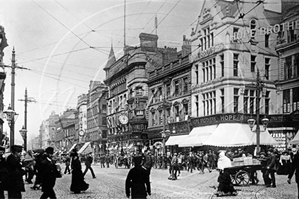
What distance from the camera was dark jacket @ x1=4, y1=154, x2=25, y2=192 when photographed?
31.7ft

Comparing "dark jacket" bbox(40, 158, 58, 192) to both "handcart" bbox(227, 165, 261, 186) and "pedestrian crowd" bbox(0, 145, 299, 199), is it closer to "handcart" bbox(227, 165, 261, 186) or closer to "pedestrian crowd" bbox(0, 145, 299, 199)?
"pedestrian crowd" bbox(0, 145, 299, 199)

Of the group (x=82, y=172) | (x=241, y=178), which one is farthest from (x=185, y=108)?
(x=82, y=172)

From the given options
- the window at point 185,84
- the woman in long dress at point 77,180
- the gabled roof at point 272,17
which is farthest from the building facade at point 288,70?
the window at point 185,84

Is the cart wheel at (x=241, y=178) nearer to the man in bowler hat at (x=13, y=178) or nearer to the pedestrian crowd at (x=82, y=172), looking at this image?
the pedestrian crowd at (x=82, y=172)

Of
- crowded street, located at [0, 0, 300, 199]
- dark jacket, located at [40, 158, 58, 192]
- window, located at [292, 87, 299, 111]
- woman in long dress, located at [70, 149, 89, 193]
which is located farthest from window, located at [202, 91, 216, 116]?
dark jacket, located at [40, 158, 58, 192]

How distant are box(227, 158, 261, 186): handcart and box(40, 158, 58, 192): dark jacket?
8.45 m

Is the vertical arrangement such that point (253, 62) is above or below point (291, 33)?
below

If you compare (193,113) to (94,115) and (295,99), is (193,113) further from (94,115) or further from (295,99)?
(295,99)

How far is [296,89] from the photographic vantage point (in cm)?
1159

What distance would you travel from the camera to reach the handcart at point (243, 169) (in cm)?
1612

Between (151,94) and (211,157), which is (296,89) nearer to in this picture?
(211,157)

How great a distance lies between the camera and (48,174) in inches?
388

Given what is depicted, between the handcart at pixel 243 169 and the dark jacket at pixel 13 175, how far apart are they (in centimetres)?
909

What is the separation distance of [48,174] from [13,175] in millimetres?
857
